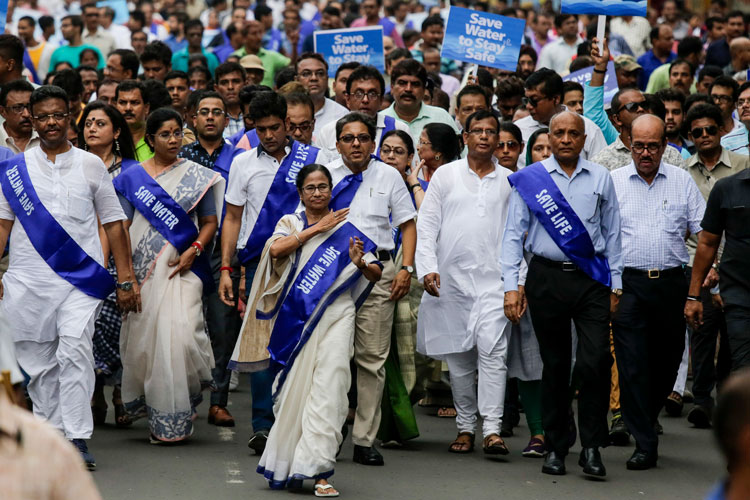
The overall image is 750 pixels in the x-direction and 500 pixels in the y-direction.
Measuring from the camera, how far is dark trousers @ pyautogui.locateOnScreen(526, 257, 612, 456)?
8.25m

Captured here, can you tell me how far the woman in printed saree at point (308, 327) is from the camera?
7.69 metres

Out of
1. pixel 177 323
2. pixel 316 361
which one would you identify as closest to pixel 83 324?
pixel 177 323

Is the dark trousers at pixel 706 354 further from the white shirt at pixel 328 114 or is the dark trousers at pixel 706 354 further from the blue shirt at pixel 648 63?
the blue shirt at pixel 648 63

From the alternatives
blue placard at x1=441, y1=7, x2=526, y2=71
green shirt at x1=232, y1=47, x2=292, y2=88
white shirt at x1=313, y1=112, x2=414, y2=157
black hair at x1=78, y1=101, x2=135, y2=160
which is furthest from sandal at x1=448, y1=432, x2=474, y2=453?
green shirt at x1=232, y1=47, x2=292, y2=88

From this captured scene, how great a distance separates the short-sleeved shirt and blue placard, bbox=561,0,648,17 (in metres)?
3.68

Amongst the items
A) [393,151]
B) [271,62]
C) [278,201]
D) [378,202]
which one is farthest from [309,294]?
[271,62]

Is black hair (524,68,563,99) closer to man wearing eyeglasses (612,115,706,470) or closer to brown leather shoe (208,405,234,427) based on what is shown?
man wearing eyeglasses (612,115,706,470)

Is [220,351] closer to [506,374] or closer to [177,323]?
[177,323]

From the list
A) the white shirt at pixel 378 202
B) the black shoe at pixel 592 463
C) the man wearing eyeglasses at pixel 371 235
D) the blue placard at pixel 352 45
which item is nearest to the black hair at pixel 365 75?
the man wearing eyeglasses at pixel 371 235

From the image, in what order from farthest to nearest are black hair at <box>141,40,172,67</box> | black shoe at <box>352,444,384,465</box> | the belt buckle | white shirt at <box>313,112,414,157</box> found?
black hair at <box>141,40,172,67</box> < white shirt at <box>313,112,414,157</box> < black shoe at <box>352,444,384,465</box> < the belt buckle

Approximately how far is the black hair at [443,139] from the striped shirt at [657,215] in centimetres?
174

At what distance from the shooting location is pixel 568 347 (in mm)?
8422

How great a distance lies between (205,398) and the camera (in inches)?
442

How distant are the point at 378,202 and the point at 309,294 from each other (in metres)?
0.98
